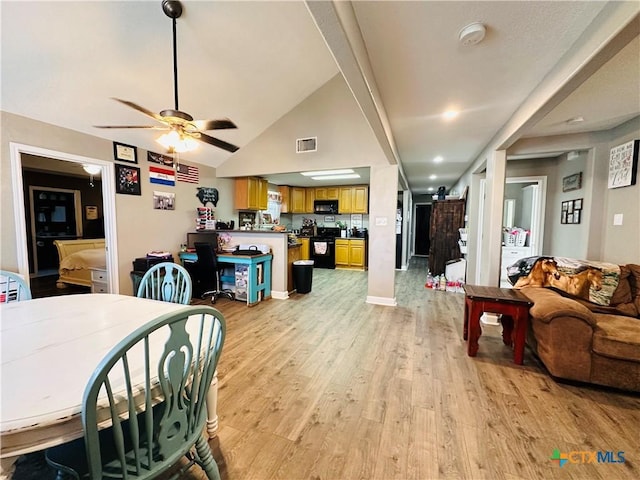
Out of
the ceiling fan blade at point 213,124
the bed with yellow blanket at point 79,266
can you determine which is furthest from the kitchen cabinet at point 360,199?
the bed with yellow blanket at point 79,266

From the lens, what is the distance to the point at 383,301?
13.1 ft

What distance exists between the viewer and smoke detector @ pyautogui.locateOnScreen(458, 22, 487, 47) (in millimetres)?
1596

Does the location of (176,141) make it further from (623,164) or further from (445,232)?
(445,232)

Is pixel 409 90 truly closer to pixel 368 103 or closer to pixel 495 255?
pixel 368 103

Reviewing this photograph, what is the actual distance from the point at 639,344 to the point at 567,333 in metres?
0.38

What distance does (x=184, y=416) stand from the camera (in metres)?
0.99

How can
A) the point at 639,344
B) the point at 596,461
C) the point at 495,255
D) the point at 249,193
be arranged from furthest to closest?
the point at 249,193 < the point at 495,255 < the point at 639,344 < the point at 596,461

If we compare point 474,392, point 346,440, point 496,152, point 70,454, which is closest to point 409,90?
point 496,152

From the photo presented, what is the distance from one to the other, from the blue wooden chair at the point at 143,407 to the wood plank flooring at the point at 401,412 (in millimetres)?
572

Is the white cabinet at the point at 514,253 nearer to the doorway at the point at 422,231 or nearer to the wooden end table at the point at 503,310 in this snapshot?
the wooden end table at the point at 503,310

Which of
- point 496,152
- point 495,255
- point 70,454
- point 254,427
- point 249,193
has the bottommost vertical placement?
point 254,427

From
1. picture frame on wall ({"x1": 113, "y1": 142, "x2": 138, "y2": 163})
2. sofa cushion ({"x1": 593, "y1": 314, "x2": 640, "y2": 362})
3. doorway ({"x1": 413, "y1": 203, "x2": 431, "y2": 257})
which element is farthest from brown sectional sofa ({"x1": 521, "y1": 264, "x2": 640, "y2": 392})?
doorway ({"x1": 413, "y1": 203, "x2": 431, "y2": 257})

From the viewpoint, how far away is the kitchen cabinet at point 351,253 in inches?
269

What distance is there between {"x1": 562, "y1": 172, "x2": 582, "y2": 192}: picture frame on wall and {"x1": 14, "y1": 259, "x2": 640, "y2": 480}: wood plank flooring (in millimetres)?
2395
